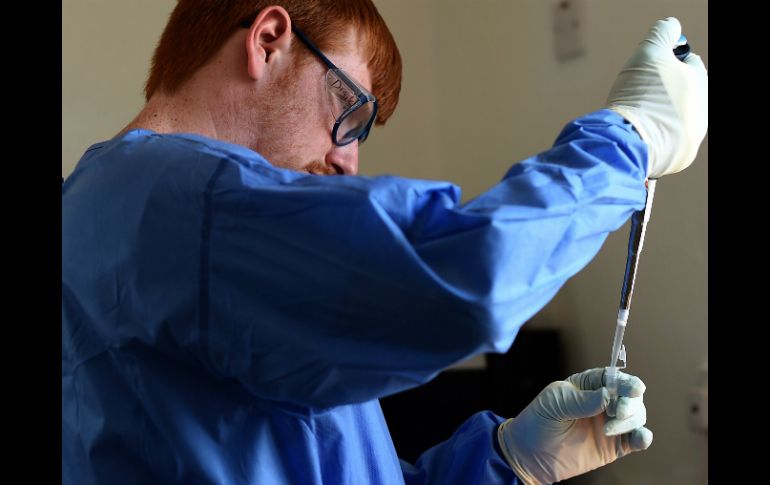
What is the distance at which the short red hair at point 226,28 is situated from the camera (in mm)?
1006

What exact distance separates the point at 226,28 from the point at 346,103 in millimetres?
183

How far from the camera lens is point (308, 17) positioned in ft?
3.32

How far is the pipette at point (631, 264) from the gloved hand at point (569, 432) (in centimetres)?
1

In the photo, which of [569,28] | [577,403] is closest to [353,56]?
[577,403]

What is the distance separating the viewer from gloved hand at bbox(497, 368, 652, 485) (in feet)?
3.98

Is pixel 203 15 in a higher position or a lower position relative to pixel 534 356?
higher

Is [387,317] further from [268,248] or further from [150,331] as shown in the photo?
[150,331]

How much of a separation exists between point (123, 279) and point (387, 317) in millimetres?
275

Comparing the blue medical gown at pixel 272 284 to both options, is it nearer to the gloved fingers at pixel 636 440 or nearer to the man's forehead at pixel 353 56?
the man's forehead at pixel 353 56

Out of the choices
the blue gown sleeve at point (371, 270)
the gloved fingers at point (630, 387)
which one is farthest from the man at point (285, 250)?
the gloved fingers at point (630, 387)

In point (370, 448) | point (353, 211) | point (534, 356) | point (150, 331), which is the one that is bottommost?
point (534, 356)

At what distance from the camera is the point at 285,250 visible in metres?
0.69

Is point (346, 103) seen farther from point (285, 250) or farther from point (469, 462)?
point (469, 462)

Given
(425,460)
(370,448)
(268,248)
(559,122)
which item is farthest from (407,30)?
(268,248)
